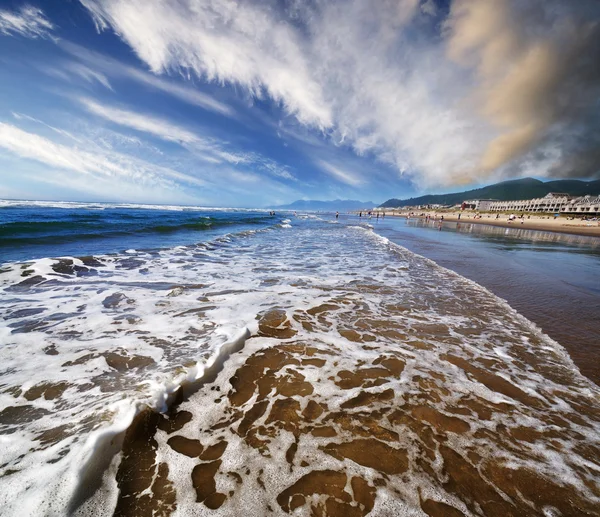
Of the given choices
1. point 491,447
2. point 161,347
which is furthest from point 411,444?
point 161,347

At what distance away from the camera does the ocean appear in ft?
7.09

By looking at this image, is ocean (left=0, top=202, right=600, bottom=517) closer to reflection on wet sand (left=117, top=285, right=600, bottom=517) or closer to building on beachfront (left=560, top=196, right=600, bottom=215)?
reflection on wet sand (left=117, top=285, right=600, bottom=517)

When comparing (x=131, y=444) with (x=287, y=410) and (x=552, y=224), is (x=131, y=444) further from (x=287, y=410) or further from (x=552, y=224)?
(x=552, y=224)

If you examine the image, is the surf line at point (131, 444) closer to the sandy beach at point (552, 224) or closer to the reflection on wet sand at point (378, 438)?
the reflection on wet sand at point (378, 438)

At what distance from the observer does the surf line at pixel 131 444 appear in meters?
2.14

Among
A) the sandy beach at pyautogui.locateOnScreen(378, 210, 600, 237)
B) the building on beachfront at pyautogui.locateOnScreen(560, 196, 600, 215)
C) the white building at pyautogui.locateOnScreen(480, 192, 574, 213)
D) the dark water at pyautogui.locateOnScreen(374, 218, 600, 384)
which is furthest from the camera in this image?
the white building at pyautogui.locateOnScreen(480, 192, 574, 213)

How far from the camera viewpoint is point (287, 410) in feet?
10.2

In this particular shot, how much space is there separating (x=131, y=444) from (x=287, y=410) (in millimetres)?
1718

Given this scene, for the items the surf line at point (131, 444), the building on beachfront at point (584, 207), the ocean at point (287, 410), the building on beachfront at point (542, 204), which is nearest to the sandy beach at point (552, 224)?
the building on beachfront at point (584, 207)

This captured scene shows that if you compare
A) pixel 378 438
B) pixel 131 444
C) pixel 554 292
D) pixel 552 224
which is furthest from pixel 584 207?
pixel 131 444

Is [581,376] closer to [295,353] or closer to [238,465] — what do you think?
[295,353]

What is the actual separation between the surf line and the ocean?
1 centimetres

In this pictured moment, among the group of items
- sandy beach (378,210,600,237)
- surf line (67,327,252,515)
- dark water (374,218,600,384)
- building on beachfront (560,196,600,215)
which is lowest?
surf line (67,327,252,515)

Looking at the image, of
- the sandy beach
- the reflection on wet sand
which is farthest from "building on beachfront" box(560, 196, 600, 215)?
the reflection on wet sand
